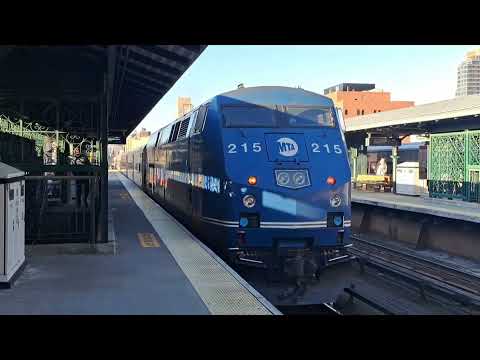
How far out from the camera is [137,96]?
17469mm

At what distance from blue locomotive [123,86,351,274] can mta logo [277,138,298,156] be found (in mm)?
17

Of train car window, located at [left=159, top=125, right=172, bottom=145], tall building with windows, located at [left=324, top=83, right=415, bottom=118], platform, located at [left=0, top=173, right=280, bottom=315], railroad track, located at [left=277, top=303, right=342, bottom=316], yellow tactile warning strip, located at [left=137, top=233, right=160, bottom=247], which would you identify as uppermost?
tall building with windows, located at [left=324, top=83, right=415, bottom=118]

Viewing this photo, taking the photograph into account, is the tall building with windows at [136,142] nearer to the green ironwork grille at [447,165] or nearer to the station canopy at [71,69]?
the green ironwork grille at [447,165]

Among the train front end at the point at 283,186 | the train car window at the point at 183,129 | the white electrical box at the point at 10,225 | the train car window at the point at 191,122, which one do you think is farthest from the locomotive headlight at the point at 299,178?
the white electrical box at the point at 10,225

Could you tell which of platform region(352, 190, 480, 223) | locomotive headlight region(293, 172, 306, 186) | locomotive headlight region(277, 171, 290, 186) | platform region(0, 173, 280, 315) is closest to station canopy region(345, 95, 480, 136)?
platform region(352, 190, 480, 223)

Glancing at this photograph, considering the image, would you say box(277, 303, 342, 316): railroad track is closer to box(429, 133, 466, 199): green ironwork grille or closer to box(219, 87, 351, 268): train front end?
box(219, 87, 351, 268): train front end

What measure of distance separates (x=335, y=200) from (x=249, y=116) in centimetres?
212

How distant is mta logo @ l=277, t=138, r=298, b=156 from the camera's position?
8.91 meters

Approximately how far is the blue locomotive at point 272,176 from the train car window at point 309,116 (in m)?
0.02

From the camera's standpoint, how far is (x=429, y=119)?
21.0 metres

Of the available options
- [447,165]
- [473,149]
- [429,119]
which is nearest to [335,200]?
[429,119]
